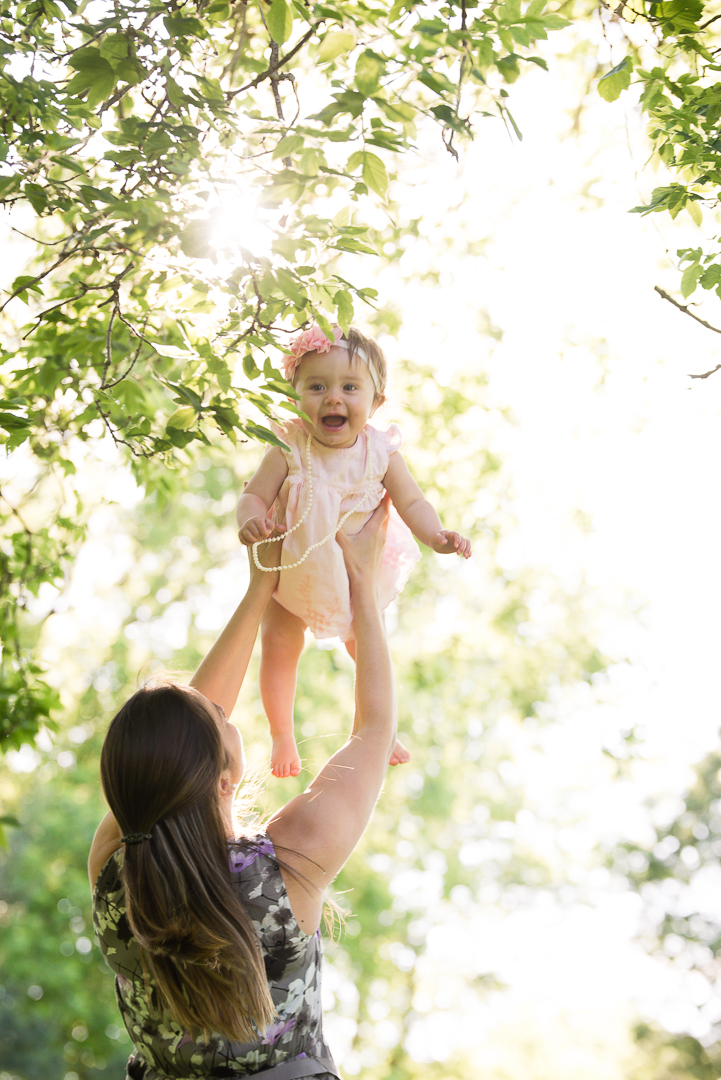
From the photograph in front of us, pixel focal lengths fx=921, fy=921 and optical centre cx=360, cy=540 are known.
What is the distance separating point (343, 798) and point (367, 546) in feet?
2.74

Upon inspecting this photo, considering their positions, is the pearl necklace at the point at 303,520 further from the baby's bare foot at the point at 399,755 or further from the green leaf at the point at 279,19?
the green leaf at the point at 279,19

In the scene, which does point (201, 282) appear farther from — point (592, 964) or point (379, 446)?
point (592, 964)

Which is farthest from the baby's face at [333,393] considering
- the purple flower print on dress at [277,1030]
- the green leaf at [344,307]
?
the purple flower print on dress at [277,1030]

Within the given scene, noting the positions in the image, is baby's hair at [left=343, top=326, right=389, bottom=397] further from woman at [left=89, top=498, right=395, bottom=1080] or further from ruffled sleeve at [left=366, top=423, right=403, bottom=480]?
woman at [left=89, top=498, right=395, bottom=1080]

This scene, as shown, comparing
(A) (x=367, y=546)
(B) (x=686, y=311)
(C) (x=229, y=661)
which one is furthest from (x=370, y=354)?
(C) (x=229, y=661)

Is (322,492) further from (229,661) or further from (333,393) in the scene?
(229,661)

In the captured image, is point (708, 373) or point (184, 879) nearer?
point (184, 879)

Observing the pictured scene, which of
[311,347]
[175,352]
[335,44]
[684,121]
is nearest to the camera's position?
[335,44]

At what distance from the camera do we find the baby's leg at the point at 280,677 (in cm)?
268

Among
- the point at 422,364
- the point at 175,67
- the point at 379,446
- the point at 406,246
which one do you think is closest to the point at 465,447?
the point at 422,364

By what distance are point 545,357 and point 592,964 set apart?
18.0 metres

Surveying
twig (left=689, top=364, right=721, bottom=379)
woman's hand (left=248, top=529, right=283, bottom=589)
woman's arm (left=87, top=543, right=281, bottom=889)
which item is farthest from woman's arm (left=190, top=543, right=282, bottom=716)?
twig (left=689, top=364, right=721, bottom=379)

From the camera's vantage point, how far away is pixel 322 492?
2.54m

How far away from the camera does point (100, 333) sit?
103 inches
